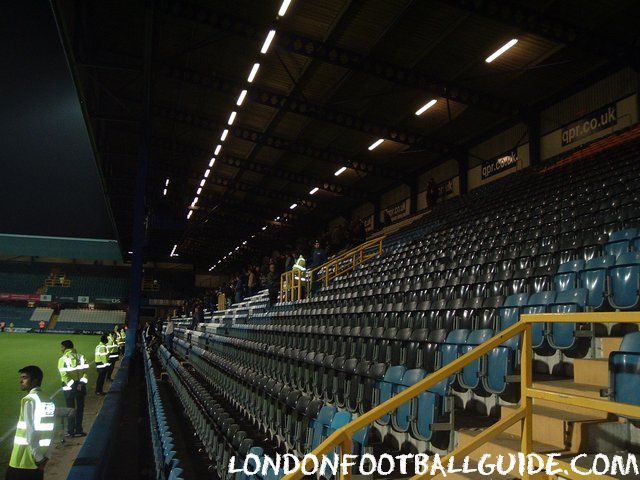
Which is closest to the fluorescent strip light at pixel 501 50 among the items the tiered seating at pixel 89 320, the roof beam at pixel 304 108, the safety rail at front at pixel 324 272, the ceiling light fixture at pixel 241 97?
the roof beam at pixel 304 108

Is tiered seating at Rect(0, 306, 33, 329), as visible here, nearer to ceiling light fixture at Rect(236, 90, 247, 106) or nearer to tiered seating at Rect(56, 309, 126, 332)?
tiered seating at Rect(56, 309, 126, 332)

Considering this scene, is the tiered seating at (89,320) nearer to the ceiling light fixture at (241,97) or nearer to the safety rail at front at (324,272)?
the ceiling light fixture at (241,97)

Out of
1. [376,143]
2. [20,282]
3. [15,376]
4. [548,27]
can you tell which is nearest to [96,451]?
[548,27]

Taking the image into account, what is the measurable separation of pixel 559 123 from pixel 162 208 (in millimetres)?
21250

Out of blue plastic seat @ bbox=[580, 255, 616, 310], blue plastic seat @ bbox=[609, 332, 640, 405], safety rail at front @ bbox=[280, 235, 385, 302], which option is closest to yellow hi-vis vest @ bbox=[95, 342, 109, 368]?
safety rail at front @ bbox=[280, 235, 385, 302]

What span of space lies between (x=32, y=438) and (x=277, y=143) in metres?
14.9

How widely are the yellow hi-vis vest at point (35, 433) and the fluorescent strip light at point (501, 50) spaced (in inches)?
434

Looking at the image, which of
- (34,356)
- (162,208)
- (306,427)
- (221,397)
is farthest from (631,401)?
(162,208)

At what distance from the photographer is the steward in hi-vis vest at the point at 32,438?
450cm

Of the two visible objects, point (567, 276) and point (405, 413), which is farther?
point (567, 276)

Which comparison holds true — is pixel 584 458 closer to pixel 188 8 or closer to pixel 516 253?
pixel 516 253

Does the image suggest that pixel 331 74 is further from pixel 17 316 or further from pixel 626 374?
pixel 17 316

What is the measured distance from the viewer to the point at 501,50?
11.8 metres

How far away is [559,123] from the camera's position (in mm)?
13680
